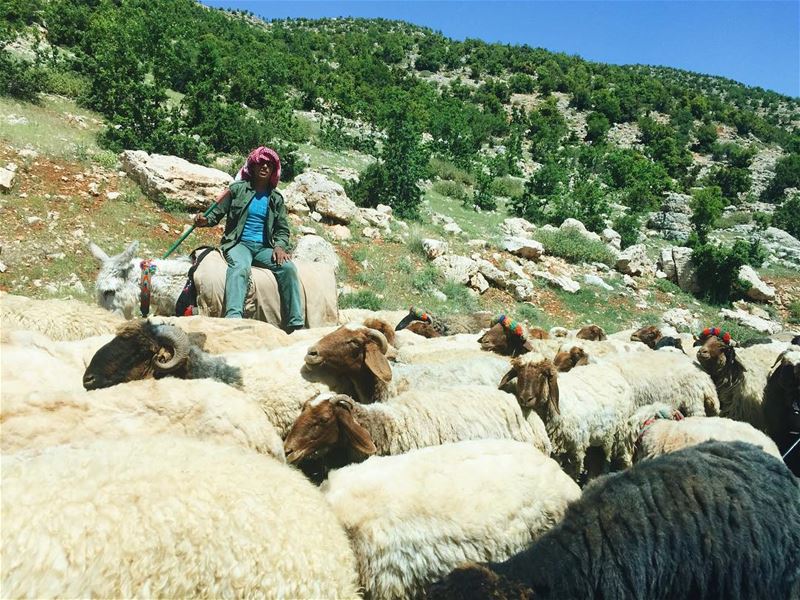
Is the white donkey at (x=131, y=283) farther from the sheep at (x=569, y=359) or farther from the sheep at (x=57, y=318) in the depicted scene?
the sheep at (x=569, y=359)

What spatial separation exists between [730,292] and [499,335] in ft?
54.4

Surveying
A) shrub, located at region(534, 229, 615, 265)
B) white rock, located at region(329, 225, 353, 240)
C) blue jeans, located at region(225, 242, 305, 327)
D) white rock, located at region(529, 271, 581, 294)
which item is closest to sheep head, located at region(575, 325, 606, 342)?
blue jeans, located at region(225, 242, 305, 327)

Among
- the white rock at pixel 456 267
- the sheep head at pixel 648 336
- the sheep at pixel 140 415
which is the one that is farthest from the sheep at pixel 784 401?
the white rock at pixel 456 267

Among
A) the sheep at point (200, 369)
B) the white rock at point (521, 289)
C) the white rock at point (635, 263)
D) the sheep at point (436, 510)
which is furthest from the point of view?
the white rock at point (635, 263)

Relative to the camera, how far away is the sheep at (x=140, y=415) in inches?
114

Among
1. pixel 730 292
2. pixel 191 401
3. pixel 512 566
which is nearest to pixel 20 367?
pixel 191 401

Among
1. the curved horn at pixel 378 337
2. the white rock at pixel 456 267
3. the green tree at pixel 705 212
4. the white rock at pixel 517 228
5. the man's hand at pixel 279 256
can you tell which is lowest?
the white rock at pixel 456 267

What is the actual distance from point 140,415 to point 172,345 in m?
0.73

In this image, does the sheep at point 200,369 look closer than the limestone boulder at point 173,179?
Yes

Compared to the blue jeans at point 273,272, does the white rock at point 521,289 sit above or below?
below

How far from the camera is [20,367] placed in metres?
3.43

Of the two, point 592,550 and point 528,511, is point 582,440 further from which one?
point 592,550

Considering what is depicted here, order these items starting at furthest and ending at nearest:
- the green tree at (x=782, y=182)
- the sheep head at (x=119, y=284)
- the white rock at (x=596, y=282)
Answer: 1. the green tree at (x=782, y=182)
2. the white rock at (x=596, y=282)
3. the sheep head at (x=119, y=284)

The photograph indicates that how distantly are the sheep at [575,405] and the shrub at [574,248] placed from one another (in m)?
13.8
